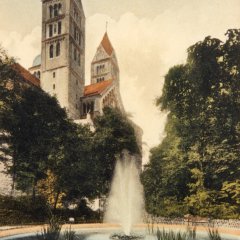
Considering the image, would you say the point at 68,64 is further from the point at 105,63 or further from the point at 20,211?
the point at 20,211

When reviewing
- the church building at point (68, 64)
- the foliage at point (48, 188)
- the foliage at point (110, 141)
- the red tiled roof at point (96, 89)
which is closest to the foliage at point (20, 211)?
the foliage at point (48, 188)

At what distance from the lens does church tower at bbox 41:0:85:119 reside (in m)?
44.0

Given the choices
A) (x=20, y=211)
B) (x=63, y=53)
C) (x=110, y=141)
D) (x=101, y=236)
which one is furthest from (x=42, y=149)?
(x=63, y=53)

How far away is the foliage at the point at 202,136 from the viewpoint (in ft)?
28.9

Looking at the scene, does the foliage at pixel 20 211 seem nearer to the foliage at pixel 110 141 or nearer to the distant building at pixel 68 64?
the foliage at pixel 110 141

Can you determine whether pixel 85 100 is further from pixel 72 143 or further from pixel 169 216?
pixel 169 216

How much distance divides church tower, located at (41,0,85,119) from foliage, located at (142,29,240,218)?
20.4 metres

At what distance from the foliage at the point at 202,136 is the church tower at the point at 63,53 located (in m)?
20.4

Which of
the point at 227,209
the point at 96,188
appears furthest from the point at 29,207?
the point at 227,209

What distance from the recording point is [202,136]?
11820 mm

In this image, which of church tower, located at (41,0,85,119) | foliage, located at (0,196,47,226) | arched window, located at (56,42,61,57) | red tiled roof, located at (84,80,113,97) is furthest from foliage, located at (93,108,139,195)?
arched window, located at (56,42,61,57)

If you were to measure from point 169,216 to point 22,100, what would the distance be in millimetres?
10872

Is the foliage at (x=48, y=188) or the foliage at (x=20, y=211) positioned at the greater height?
the foliage at (x=48, y=188)

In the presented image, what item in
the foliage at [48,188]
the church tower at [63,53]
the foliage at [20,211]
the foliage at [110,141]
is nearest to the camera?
the foliage at [20,211]
